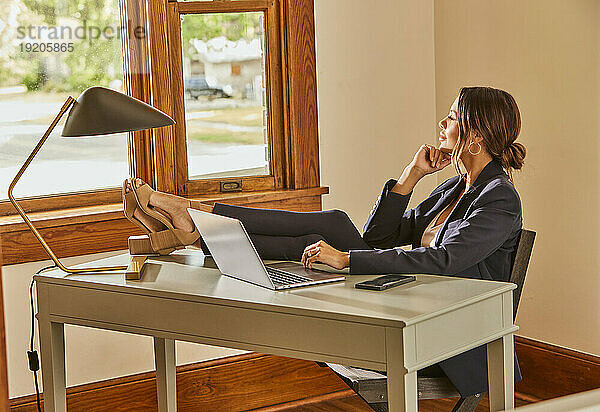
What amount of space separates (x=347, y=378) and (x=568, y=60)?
1.69 metres

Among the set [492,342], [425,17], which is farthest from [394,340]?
[425,17]

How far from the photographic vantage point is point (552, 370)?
352 cm

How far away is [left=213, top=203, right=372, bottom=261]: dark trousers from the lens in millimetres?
2658

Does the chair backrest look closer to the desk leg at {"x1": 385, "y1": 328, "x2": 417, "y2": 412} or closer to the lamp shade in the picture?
the desk leg at {"x1": 385, "y1": 328, "x2": 417, "y2": 412}

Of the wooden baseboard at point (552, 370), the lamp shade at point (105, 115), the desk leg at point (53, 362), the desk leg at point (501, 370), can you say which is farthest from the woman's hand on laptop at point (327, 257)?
the wooden baseboard at point (552, 370)

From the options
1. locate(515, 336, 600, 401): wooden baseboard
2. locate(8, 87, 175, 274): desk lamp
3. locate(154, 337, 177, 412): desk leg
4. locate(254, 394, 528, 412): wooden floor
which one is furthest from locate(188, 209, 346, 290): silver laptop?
locate(515, 336, 600, 401): wooden baseboard

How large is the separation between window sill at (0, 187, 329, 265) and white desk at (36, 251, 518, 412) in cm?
64

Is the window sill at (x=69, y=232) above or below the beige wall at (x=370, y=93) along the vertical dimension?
below

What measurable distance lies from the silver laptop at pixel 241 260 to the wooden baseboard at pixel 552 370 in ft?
4.87

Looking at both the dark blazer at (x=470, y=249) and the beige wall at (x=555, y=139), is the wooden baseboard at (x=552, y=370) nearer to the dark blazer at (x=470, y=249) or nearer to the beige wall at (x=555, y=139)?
the beige wall at (x=555, y=139)

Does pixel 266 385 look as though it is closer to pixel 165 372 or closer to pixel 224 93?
pixel 165 372

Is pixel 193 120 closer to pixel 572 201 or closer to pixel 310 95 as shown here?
pixel 310 95

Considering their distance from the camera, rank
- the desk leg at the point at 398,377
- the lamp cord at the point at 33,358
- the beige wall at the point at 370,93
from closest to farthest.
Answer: the desk leg at the point at 398,377 → the lamp cord at the point at 33,358 → the beige wall at the point at 370,93

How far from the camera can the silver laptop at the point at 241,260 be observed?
7.14 feet
